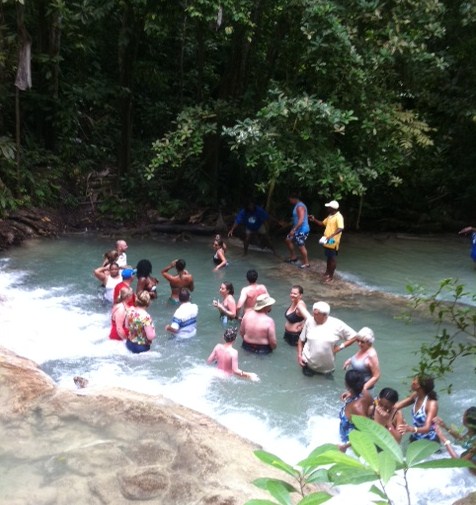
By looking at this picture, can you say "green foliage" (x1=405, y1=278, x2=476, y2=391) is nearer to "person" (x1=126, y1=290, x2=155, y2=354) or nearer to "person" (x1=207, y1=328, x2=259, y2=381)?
"person" (x1=207, y1=328, x2=259, y2=381)

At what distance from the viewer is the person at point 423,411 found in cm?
598

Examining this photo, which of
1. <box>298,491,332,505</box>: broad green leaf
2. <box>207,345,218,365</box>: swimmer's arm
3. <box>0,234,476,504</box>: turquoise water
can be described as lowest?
<box>0,234,476,504</box>: turquoise water

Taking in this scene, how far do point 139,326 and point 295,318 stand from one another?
7.84 feet

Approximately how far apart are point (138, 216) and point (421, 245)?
8305mm

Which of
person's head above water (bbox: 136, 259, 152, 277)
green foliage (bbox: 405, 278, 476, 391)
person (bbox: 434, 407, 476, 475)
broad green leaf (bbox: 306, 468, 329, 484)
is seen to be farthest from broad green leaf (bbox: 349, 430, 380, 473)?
person's head above water (bbox: 136, 259, 152, 277)

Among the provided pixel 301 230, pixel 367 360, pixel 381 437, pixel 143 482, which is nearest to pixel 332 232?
pixel 301 230

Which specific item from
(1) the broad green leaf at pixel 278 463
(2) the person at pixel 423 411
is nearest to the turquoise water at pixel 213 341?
(2) the person at pixel 423 411

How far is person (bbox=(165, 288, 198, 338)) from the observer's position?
29.3ft

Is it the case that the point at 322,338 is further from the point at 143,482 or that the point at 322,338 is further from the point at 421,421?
the point at 143,482

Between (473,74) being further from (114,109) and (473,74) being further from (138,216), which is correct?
(114,109)

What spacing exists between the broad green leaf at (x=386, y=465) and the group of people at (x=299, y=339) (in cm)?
393

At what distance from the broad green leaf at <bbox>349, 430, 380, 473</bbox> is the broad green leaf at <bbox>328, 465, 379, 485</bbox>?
3cm

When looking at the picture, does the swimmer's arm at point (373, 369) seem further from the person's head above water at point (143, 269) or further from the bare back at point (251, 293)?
the person's head above water at point (143, 269)

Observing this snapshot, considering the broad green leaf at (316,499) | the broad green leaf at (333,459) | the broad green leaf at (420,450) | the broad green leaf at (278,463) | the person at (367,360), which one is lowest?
the person at (367,360)
